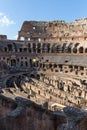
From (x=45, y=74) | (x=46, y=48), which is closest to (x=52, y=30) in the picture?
(x=46, y=48)

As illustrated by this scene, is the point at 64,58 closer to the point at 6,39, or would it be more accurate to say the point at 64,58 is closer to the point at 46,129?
the point at 6,39

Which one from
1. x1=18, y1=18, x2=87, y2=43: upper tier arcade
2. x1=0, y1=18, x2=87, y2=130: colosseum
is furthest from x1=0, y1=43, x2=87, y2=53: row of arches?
x1=18, y1=18, x2=87, y2=43: upper tier arcade

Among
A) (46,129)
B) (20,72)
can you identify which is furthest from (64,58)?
(46,129)

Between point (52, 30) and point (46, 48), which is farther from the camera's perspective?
point (52, 30)

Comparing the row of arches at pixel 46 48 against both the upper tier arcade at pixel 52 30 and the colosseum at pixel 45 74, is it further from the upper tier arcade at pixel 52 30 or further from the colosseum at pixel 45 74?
the upper tier arcade at pixel 52 30

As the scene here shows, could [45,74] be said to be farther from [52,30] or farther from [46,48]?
[52,30]

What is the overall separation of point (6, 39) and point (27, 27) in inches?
400

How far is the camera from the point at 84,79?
1966 inches

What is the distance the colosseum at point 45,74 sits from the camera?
16.0 meters

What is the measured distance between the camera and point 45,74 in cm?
5584

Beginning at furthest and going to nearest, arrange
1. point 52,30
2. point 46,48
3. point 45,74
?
point 52,30, point 46,48, point 45,74

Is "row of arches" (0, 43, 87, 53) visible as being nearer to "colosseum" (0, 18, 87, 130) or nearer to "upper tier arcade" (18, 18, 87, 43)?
"colosseum" (0, 18, 87, 130)

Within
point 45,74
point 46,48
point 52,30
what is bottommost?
point 45,74

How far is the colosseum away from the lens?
52.6 ft
